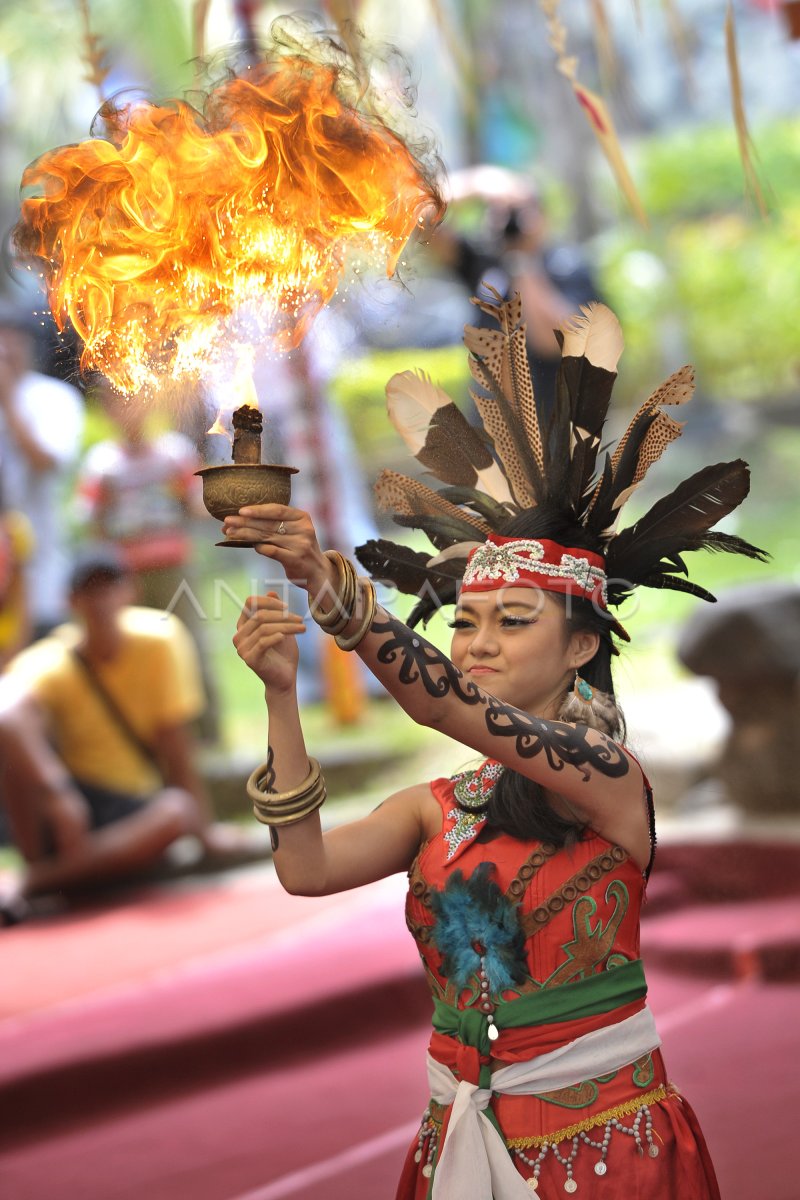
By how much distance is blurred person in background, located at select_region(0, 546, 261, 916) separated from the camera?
5.11 metres

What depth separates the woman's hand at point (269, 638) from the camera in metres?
1.71

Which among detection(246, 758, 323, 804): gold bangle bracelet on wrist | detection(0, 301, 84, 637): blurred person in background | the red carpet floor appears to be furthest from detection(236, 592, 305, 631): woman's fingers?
detection(0, 301, 84, 637): blurred person in background

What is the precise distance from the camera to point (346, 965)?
4406 millimetres

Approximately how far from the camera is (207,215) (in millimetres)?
1795

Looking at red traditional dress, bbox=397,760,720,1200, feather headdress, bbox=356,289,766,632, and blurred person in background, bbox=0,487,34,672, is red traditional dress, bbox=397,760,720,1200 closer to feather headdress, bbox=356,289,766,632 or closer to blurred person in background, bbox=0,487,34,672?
feather headdress, bbox=356,289,766,632

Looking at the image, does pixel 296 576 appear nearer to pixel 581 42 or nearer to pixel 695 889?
pixel 695 889

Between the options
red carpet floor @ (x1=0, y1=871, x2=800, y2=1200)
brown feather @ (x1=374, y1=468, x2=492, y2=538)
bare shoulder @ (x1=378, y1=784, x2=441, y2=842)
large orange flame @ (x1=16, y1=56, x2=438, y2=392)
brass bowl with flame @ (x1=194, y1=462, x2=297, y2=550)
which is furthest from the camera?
red carpet floor @ (x1=0, y1=871, x2=800, y2=1200)

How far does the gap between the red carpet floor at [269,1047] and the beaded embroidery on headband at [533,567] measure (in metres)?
1.65

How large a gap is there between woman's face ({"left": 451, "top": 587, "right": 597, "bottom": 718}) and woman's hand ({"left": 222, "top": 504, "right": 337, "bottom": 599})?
1.36 ft

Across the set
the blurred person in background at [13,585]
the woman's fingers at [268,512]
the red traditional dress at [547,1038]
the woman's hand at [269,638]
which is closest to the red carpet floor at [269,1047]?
the blurred person in background at [13,585]

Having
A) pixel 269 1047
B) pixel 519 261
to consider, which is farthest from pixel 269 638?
pixel 519 261

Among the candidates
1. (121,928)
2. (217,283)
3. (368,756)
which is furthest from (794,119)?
(217,283)

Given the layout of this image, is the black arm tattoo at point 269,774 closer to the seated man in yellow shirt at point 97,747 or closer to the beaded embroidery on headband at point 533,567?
the beaded embroidery on headband at point 533,567

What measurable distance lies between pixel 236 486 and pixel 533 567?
64 cm
